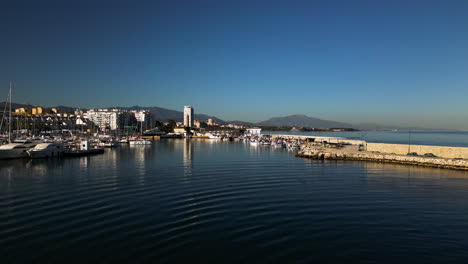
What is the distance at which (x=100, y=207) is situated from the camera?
1134 cm

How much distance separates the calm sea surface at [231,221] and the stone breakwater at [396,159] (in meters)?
8.84

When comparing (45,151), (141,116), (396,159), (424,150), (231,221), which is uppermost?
(141,116)

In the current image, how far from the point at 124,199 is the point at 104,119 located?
416 ft

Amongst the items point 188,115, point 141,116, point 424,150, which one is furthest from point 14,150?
point 188,115

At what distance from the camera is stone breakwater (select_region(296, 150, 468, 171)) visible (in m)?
24.6

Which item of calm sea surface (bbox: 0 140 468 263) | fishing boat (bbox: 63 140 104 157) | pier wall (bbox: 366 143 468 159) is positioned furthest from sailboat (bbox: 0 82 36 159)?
pier wall (bbox: 366 143 468 159)

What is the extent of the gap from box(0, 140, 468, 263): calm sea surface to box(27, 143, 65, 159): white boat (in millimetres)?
16324

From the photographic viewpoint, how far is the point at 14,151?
→ 101ft

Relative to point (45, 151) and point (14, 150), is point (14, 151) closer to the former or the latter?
point (14, 150)

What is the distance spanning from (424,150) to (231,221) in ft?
91.0

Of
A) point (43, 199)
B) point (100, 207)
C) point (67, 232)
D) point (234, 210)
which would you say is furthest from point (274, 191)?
point (43, 199)

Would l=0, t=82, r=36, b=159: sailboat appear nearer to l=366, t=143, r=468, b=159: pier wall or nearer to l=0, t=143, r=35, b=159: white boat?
l=0, t=143, r=35, b=159: white boat

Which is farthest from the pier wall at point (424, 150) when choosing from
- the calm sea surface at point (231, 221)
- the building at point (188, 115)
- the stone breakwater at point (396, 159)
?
the building at point (188, 115)

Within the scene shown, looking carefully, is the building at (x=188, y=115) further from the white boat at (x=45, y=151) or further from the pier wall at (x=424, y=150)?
the pier wall at (x=424, y=150)
